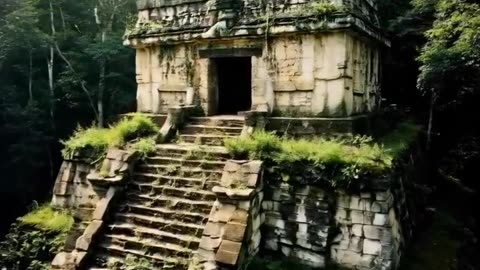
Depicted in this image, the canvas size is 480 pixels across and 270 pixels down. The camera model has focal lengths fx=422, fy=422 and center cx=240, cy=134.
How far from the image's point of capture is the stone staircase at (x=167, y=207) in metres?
6.58

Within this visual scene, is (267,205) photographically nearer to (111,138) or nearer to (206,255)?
(206,255)

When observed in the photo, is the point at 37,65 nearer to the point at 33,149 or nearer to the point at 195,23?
Answer: the point at 33,149

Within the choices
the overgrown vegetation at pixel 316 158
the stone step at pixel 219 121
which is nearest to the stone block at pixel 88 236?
the overgrown vegetation at pixel 316 158

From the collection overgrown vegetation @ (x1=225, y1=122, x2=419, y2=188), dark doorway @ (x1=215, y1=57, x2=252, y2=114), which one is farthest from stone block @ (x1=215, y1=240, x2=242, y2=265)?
dark doorway @ (x1=215, y1=57, x2=252, y2=114)

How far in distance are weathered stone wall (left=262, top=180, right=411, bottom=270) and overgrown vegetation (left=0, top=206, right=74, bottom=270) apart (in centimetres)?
415

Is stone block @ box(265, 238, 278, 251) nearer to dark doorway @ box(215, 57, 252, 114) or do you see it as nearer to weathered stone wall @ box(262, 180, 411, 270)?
weathered stone wall @ box(262, 180, 411, 270)

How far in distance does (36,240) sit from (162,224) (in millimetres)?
3082

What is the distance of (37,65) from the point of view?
2095cm

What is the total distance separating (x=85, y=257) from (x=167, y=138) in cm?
307

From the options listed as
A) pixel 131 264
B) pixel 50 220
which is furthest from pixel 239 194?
pixel 50 220

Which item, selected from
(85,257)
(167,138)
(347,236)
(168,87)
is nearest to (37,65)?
(168,87)

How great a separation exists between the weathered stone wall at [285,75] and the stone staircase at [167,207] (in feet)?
5.06

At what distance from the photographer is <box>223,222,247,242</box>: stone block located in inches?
240

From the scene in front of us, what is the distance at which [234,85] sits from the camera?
12.3 m
